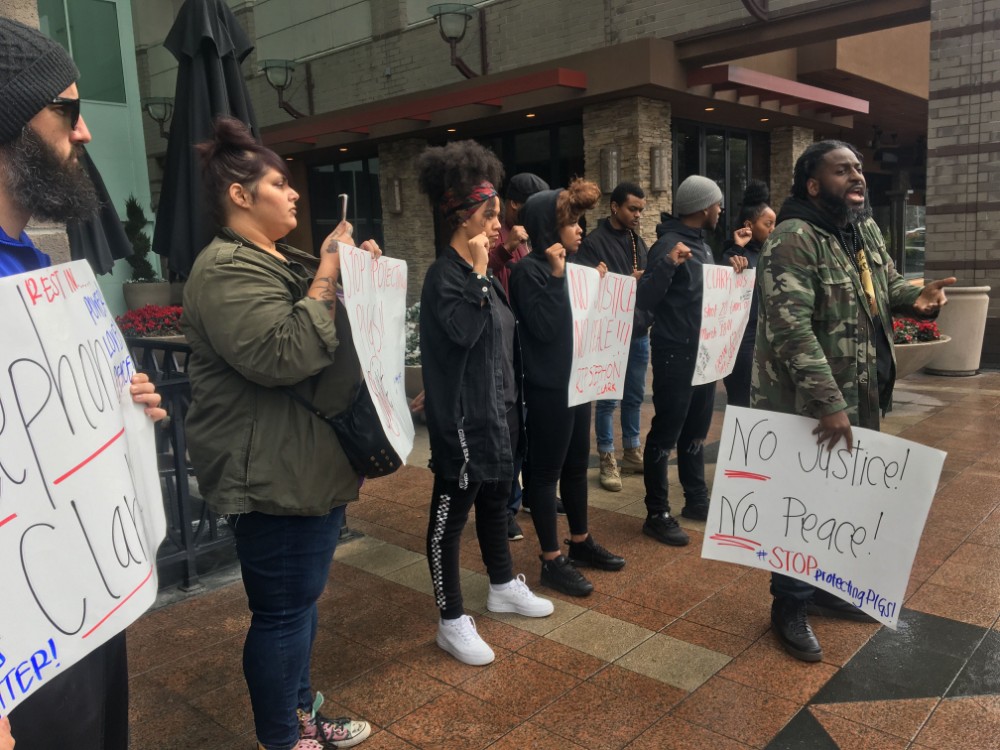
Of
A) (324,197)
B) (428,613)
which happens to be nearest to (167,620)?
(428,613)

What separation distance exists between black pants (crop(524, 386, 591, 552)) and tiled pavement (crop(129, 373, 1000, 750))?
16.5 inches

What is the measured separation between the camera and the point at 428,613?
141 inches

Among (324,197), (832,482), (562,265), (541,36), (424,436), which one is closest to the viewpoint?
(832,482)

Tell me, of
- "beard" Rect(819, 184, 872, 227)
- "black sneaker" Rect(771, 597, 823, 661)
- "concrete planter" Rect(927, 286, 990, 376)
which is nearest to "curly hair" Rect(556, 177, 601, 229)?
"beard" Rect(819, 184, 872, 227)

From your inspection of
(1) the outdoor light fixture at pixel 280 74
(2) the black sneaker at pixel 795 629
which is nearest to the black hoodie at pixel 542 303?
(2) the black sneaker at pixel 795 629

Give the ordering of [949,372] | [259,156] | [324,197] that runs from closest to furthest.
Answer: [259,156], [949,372], [324,197]

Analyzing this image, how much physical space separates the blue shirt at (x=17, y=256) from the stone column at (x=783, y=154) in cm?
1480

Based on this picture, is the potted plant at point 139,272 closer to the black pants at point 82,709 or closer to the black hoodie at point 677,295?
the black hoodie at point 677,295

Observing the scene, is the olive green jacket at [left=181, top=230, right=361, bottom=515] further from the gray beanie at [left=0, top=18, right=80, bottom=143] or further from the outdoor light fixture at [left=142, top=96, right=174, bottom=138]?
the outdoor light fixture at [left=142, top=96, right=174, bottom=138]

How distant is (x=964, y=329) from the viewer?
30.7ft

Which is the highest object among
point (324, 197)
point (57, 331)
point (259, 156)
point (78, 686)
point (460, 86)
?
point (460, 86)

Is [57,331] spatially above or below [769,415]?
above

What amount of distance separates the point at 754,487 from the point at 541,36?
11303mm

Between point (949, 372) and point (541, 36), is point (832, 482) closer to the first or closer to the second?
point (949, 372)
